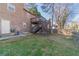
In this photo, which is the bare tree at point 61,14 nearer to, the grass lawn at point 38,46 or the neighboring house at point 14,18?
the grass lawn at point 38,46

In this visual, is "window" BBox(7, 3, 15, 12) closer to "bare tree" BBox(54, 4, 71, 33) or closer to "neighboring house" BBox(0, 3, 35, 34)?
"neighboring house" BBox(0, 3, 35, 34)

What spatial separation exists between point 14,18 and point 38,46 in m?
0.45

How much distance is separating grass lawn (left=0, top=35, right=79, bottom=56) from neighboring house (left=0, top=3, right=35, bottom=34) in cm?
14

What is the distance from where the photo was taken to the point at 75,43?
2.06 m

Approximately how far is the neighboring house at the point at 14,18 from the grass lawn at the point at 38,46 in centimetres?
14

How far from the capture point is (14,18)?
207 cm

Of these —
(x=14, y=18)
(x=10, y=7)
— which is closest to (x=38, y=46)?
(x=14, y=18)

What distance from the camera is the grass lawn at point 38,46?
206 centimetres

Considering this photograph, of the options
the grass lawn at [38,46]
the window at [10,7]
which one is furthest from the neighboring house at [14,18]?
the grass lawn at [38,46]

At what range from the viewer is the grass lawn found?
81.3 inches

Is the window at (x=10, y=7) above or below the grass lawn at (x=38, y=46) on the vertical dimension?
above

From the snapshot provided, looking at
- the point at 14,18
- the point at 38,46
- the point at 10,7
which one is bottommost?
the point at 38,46

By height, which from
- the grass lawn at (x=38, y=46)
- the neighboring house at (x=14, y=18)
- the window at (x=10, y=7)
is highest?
the window at (x=10, y=7)

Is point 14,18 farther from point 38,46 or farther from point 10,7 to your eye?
point 38,46
